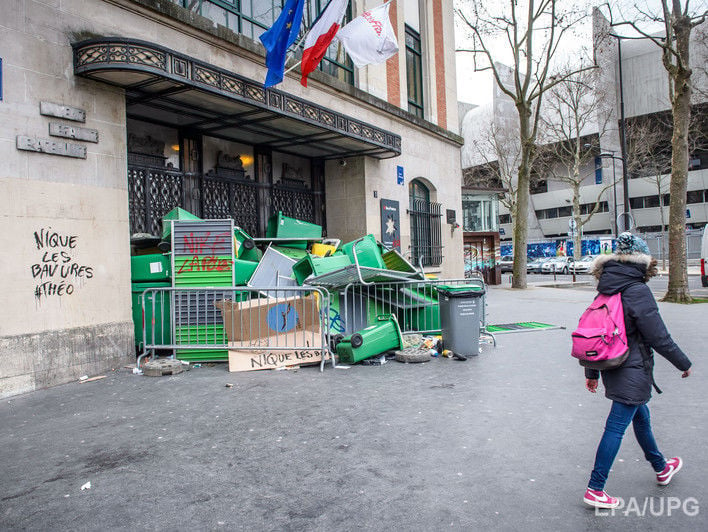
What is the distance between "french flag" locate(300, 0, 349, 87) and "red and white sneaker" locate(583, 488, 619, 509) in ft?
26.4

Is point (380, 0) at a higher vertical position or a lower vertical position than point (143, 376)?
higher

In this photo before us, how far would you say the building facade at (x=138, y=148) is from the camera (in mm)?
6648

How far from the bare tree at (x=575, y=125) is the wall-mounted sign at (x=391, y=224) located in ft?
67.9

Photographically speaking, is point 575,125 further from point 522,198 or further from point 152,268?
point 152,268

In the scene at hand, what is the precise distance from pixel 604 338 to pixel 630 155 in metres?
45.0

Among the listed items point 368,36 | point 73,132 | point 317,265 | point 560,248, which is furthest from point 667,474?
point 560,248

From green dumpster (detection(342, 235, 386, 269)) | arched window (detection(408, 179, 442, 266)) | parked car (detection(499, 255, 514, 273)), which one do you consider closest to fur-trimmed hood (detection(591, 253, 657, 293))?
green dumpster (detection(342, 235, 386, 269))

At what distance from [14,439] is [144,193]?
5.77m

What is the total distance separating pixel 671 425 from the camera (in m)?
4.72

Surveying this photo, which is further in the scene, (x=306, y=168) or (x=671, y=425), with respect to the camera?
(x=306, y=168)

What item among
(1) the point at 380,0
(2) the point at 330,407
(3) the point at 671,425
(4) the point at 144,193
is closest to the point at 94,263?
(4) the point at 144,193

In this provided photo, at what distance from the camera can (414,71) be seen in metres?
16.9

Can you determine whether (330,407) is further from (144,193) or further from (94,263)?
(144,193)

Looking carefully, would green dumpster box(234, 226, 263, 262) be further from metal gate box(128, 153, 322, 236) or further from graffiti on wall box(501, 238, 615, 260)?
graffiti on wall box(501, 238, 615, 260)
